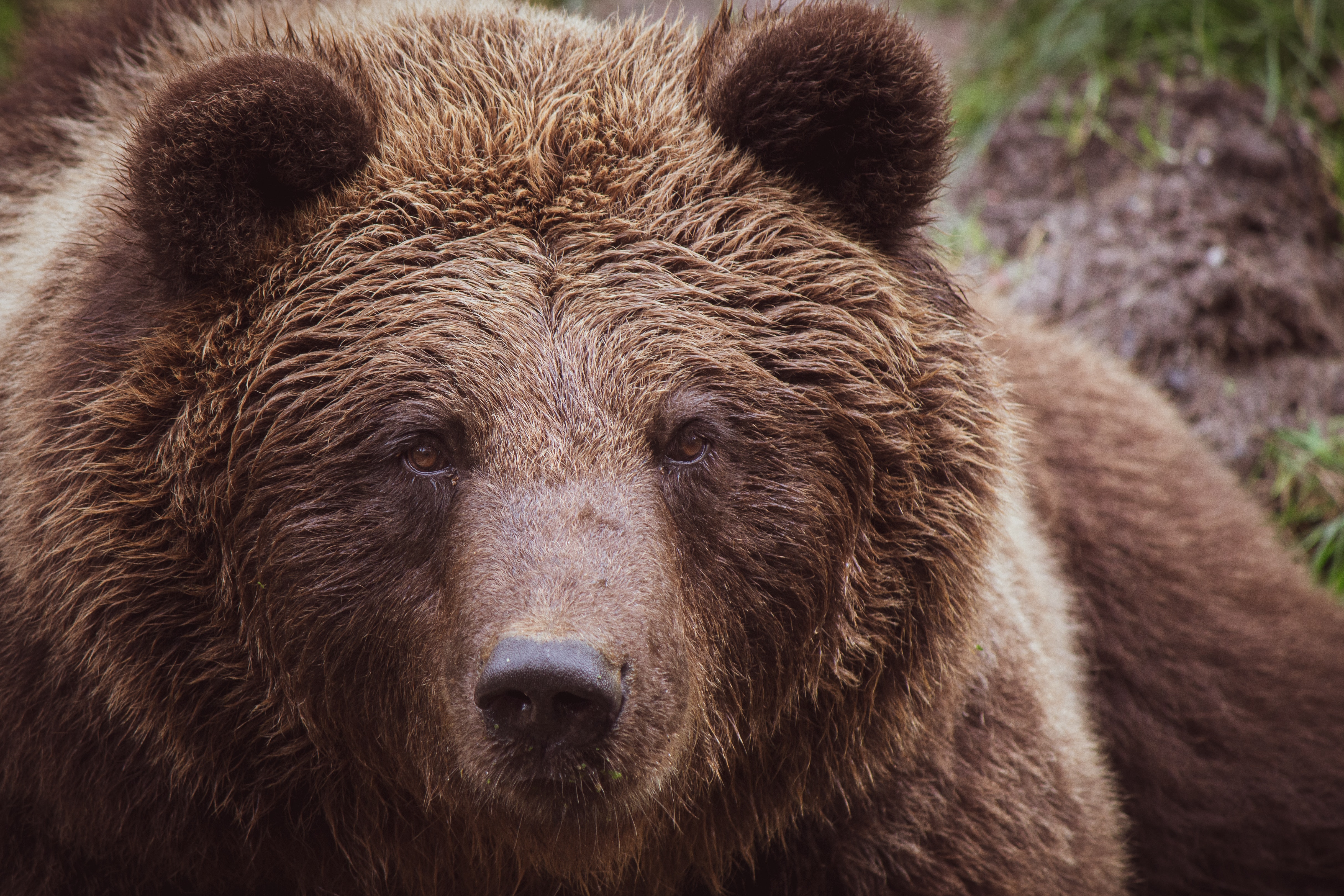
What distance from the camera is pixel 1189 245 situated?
717 centimetres

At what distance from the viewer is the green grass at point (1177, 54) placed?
7.55 m

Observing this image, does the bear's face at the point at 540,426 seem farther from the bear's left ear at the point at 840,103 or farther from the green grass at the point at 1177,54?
the green grass at the point at 1177,54

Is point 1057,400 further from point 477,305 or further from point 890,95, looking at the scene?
point 477,305

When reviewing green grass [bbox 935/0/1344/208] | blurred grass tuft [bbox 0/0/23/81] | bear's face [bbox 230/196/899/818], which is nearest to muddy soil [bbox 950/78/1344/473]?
green grass [bbox 935/0/1344/208]

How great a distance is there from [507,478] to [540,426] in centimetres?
15

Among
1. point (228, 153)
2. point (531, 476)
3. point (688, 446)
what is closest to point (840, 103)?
point (688, 446)

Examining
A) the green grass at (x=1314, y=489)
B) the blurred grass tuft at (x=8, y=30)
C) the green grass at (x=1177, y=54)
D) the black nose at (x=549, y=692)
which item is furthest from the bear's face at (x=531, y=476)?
the green grass at (x=1177, y=54)

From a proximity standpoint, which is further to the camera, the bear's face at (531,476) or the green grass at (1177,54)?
the green grass at (1177,54)

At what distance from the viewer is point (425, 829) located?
366 centimetres

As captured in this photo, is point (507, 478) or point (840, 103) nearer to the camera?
point (507, 478)

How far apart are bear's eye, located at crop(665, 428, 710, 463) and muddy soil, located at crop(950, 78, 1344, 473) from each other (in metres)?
3.90

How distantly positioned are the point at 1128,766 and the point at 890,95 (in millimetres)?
3164

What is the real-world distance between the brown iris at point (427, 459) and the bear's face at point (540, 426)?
0.04 feet

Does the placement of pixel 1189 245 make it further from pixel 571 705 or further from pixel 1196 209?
pixel 571 705
